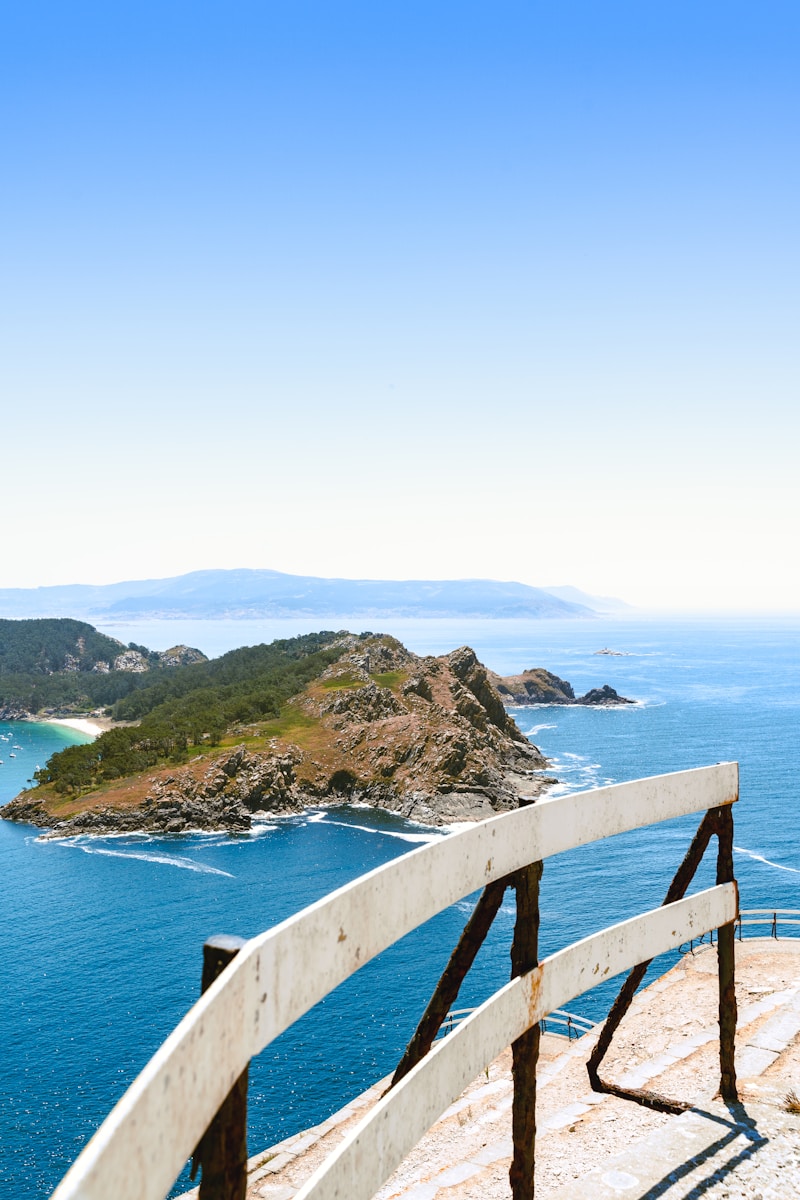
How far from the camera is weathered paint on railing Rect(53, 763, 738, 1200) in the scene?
216 cm

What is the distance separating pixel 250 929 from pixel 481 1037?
5574 centimetres

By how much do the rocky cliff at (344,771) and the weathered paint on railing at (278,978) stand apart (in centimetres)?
8237

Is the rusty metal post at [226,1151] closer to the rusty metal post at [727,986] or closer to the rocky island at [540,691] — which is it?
the rusty metal post at [727,986]

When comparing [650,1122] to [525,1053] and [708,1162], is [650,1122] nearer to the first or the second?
[708,1162]

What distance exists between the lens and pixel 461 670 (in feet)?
395

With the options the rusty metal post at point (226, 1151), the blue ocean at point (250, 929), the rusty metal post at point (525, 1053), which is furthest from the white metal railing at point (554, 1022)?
the rusty metal post at point (226, 1151)

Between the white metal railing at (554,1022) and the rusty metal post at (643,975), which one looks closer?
the rusty metal post at (643,975)

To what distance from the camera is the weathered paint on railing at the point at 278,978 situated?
2.16 m

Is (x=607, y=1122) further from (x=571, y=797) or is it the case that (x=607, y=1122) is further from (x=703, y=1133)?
(x=571, y=797)

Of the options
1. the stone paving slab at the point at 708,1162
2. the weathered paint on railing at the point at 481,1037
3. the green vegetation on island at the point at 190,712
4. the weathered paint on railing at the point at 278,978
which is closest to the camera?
the weathered paint on railing at the point at 278,978

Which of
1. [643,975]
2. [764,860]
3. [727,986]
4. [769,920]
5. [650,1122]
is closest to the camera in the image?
[727,986]

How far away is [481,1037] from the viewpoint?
172 inches

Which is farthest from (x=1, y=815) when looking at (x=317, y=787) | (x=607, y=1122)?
(x=607, y=1122)

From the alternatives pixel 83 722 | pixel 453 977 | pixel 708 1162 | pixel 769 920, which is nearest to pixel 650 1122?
pixel 708 1162
